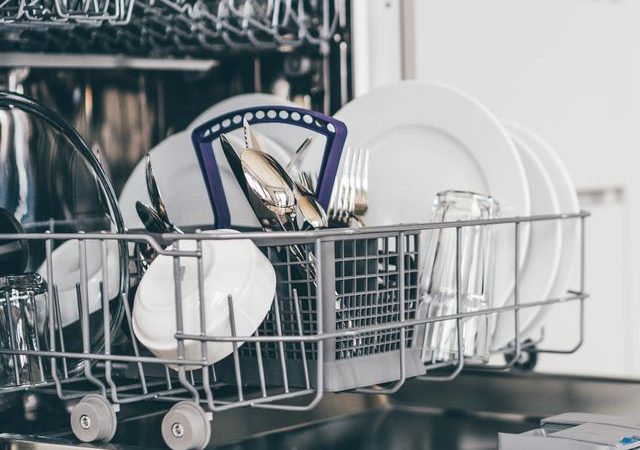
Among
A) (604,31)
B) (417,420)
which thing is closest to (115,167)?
(417,420)

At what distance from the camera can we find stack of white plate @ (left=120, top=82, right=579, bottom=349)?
88 centimetres

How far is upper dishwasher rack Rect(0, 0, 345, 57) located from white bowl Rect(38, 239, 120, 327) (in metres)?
0.17

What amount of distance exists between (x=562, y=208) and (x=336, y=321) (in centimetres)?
40

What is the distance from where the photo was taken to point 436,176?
904 mm

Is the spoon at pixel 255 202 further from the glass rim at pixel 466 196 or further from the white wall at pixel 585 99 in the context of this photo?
the white wall at pixel 585 99

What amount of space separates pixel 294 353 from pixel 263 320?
0.03 m

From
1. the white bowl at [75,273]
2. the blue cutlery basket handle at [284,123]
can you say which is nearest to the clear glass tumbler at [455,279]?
the blue cutlery basket handle at [284,123]

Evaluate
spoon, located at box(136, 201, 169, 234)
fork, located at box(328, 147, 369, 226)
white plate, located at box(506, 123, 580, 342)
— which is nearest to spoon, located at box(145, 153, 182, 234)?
spoon, located at box(136, 201, 169, 234)

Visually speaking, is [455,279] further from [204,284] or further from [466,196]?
[204,284]

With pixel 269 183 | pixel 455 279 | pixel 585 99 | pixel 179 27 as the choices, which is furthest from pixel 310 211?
pixel 585 99

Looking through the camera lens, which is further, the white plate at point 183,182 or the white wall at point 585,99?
the white wall at point 585,99

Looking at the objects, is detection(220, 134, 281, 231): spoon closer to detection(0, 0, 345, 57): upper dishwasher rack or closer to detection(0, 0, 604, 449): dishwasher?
detection(0, 0, 604, 449): dishwasher

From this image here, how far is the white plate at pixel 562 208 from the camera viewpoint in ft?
3.05

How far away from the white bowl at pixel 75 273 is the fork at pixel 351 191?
16cm
